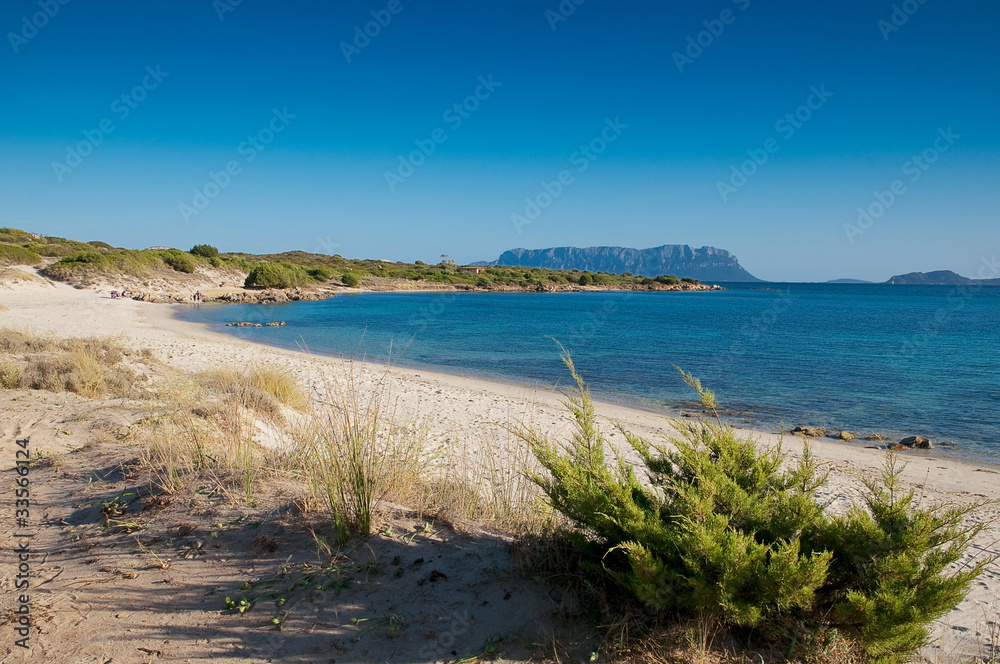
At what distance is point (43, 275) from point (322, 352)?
35.1m

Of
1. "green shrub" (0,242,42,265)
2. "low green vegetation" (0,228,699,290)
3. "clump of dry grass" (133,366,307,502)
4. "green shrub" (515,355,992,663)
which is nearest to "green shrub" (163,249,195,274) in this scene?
"low green vegetation" (0,228,699,290)

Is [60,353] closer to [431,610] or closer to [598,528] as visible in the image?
[431,610]

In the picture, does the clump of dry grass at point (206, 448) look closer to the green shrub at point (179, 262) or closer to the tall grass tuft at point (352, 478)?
the tall grass tuft at point (352, 478)

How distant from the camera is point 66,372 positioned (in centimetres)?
862

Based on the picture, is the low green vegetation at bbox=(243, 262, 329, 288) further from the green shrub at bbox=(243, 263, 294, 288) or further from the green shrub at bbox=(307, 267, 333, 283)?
the green shrub at bbox=(307, 267, 333, 283)

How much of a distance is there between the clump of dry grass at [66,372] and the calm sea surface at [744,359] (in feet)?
12.9

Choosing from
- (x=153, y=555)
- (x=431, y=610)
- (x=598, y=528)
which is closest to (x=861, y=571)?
(x=598, y=528)

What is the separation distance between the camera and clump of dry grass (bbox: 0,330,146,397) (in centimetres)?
821

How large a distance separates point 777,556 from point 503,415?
932 cm

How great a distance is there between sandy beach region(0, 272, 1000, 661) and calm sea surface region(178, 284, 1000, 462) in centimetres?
158

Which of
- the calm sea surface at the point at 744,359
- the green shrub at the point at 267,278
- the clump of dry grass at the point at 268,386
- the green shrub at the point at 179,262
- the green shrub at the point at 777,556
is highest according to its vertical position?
the green shrub at the point at 179,262

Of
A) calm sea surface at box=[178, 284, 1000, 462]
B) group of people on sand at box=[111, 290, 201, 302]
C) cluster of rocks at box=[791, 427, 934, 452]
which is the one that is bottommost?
cluster of rocks at box=[791, 427, 934, 452]

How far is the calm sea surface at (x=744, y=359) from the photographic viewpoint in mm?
13477

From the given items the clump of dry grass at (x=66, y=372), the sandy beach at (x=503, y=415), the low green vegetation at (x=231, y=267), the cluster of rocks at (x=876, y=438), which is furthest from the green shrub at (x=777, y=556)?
the low green vegetation at (x=231, y=267)
